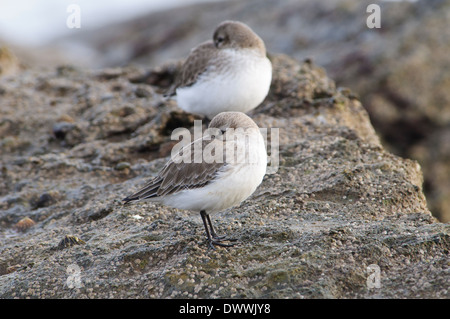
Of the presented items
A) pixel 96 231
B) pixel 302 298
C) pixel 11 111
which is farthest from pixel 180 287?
pixel 11 111

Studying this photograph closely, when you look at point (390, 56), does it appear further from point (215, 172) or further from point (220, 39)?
point (215, 172)

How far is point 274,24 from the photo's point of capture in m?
16.0

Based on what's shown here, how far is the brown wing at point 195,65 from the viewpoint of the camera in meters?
8.94

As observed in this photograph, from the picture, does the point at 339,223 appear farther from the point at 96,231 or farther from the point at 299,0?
the point at 299,0

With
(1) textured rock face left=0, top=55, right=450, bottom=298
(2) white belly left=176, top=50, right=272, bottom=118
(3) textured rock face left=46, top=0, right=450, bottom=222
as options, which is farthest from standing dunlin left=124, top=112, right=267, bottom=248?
(3) textured rock face left=46, top=0, right=450, bottom=222

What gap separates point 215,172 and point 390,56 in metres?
7.78

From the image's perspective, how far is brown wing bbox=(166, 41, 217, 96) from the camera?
8.94m

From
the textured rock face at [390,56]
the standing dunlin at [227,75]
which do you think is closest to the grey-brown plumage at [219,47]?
the standing dunlin at [227,75]

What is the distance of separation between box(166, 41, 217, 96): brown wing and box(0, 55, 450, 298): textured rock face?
52 centimetres

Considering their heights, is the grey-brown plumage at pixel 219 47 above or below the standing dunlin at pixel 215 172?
above

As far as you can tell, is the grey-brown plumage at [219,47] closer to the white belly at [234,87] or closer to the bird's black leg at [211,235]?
the white belly at [234,87]

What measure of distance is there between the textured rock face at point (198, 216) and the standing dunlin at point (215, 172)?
15.6 inches

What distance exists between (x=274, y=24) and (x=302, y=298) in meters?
12.3

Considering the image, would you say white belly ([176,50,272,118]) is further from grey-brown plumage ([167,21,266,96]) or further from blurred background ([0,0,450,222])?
blurred background ([0,0,450,222])
